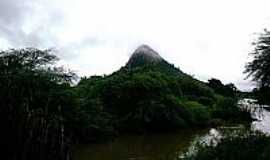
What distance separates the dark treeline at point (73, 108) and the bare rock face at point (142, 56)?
27680 mm

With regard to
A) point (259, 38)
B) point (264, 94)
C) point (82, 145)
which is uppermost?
point (259, 38)

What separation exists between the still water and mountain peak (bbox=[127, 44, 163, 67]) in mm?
50094

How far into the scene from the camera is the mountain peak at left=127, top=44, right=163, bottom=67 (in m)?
87.5

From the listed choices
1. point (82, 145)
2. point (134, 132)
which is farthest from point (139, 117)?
point (82, 145)

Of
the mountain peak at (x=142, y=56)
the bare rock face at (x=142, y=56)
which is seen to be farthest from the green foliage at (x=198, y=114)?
the bare rock face at (x=142, y=56)

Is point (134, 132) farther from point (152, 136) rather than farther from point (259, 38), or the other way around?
point (259, 38)

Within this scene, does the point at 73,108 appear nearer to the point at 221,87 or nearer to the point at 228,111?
the point at 228,111

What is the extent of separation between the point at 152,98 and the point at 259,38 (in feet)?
71.9

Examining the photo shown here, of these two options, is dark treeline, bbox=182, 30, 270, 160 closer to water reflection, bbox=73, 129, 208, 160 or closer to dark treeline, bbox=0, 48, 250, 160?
dark treeline, bbox=0, 48, 250, 160

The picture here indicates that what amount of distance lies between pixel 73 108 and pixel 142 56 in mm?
62546

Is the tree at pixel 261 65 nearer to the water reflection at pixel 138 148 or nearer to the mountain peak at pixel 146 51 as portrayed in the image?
the water reflection at pixel 138 148

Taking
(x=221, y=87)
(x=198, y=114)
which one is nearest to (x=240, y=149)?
(x=198, y=114)

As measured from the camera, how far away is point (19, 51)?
25375 millimetres

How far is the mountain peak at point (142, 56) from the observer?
87.5 metres
